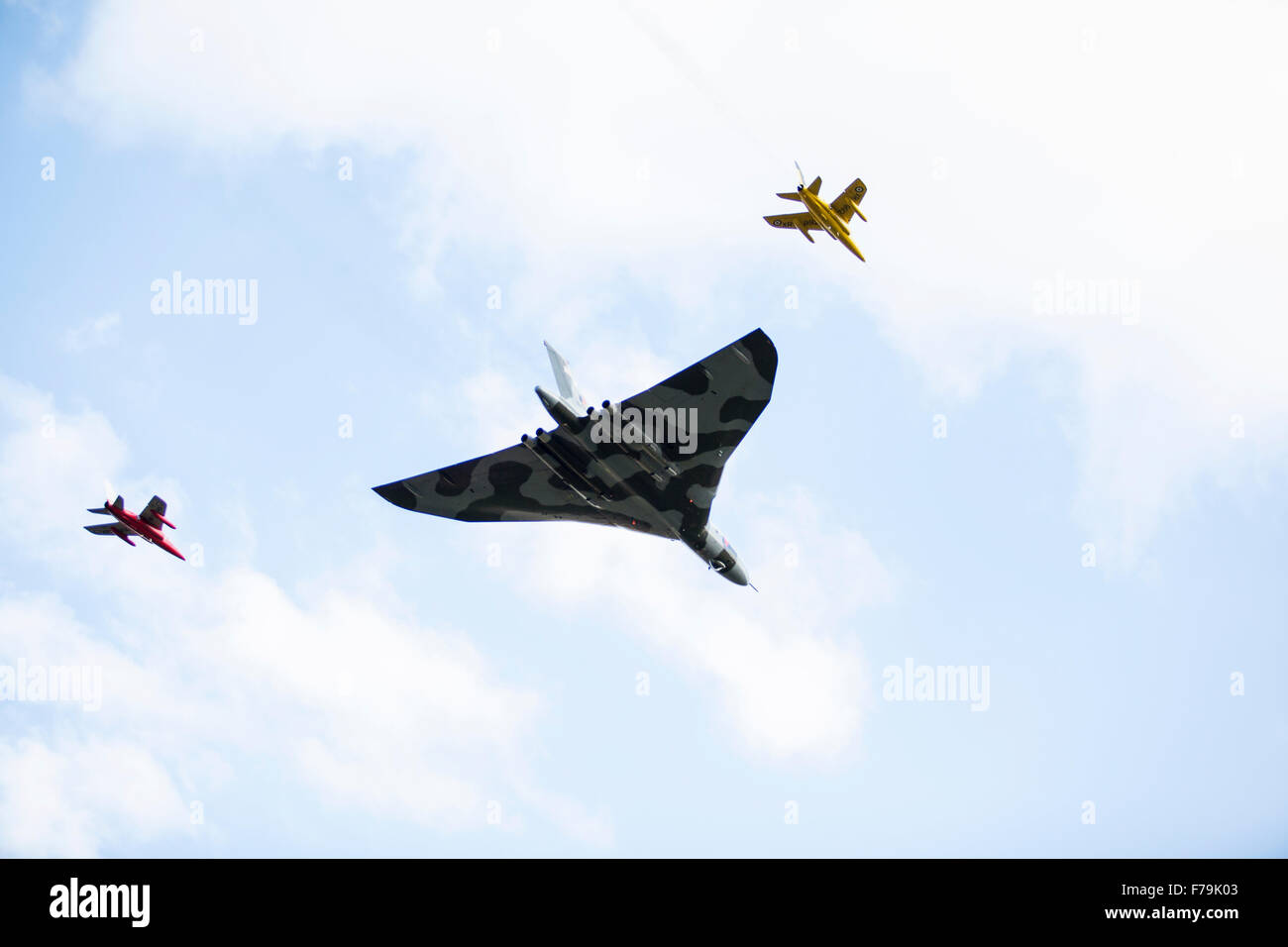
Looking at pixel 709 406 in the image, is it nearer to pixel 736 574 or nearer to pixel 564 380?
pixel 564 380

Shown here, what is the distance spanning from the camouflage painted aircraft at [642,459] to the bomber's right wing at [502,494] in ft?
0.17

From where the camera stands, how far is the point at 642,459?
139 ft

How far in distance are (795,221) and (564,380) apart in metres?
17.6

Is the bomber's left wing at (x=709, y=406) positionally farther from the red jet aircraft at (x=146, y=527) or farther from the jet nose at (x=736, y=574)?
the red jet aircraft at (x=146, y=527)

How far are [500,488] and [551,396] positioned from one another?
1002 cm

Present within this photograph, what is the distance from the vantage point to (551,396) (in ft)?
132

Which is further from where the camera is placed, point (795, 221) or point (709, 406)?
point (795, 221)

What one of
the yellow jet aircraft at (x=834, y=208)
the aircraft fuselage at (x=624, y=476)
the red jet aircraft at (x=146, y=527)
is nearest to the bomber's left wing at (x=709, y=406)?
the aircraft fuselage at (x=624, y=476)

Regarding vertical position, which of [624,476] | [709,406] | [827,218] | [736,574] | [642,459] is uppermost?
[827,218]

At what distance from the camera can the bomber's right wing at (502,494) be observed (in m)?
47.6

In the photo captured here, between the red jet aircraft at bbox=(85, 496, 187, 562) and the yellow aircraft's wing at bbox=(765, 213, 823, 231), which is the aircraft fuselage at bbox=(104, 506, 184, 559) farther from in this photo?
the yellow aircraft's wing at bbox=(765, 213, 823, 231)

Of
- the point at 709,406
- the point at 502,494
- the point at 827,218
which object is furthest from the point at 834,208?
the point at 502,494

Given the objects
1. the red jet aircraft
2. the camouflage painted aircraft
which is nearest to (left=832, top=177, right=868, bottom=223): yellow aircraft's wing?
the camouflage painted aircraft
